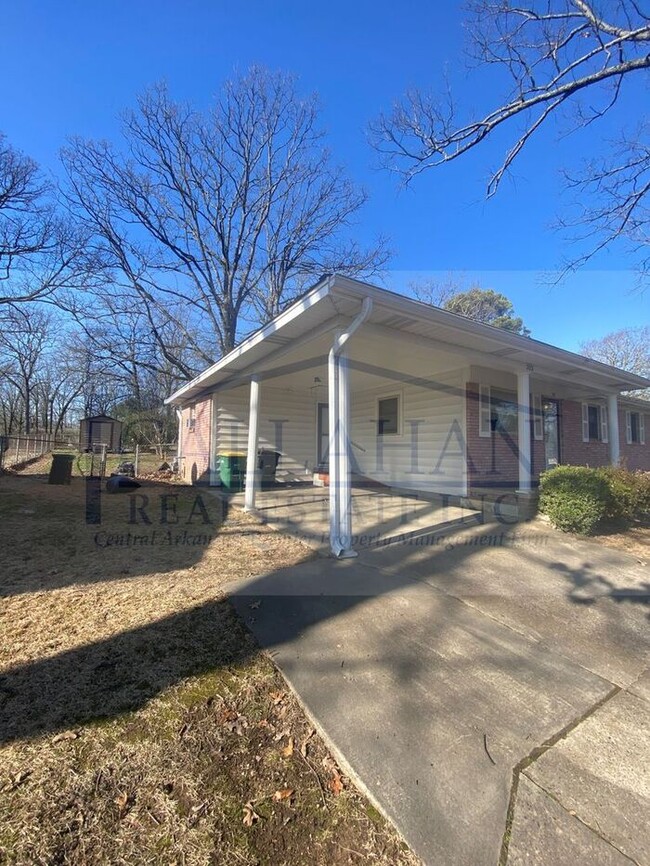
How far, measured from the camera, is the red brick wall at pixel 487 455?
794 centimetres

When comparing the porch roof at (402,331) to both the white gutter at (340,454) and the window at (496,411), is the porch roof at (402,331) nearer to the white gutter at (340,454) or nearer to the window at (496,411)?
the white gutter at (340,454)

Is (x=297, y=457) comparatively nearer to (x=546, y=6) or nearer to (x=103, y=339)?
(x=546, y=6)

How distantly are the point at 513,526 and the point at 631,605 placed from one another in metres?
2.63

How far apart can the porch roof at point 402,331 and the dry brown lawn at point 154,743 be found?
3.15m

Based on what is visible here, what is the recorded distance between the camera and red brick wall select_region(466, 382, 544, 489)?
7.94m

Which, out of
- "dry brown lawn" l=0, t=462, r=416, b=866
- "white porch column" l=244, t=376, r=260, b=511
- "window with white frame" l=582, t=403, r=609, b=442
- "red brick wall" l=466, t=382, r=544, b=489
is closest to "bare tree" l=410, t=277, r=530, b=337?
→ "window with white frame" l=582, t=403, r=609, b=442

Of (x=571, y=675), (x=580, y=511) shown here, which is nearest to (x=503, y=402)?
(x=580, y=511)

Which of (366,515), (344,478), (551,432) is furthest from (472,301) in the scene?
(344,478)

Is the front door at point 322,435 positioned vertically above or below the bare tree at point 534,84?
below

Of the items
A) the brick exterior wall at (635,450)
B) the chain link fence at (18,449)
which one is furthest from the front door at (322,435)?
the brick exterior wall at (635,450)

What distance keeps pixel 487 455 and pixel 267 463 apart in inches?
200

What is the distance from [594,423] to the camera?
11391mm

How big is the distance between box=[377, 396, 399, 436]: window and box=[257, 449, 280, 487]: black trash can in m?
2.73

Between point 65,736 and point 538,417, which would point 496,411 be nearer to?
point 538,417
